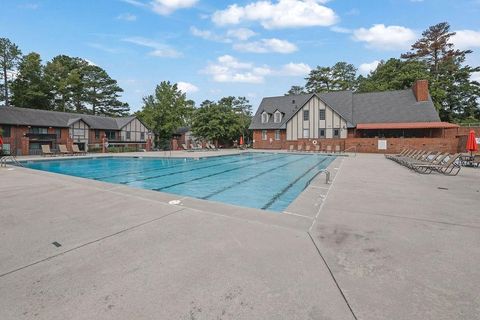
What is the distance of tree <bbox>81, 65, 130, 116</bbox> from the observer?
165 ft

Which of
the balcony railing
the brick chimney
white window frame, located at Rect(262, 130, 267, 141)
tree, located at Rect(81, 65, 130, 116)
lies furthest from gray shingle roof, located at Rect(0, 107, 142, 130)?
the brick chimney

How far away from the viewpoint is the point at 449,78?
38.6 metres

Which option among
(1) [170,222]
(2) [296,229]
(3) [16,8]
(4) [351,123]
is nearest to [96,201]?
(1) [170,222]

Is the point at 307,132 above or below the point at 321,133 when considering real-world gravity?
above

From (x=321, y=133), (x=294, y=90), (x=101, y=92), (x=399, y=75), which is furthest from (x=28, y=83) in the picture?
(x=399, y=75)

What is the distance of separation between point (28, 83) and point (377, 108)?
51.8 m

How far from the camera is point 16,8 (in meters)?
13.2

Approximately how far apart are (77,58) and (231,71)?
114 feet

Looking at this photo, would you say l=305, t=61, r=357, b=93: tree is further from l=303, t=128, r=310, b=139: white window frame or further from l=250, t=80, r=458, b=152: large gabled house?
l=303, t=128, r=310, b=139: white window frame

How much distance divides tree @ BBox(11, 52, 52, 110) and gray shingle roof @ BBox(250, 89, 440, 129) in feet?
119

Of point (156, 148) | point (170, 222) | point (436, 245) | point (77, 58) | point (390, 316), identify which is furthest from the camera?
point (77, 58)

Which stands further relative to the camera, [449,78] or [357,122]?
[449,78]

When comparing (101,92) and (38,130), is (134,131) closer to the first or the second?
(38,130)

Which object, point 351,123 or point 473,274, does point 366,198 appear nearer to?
point 473,274
